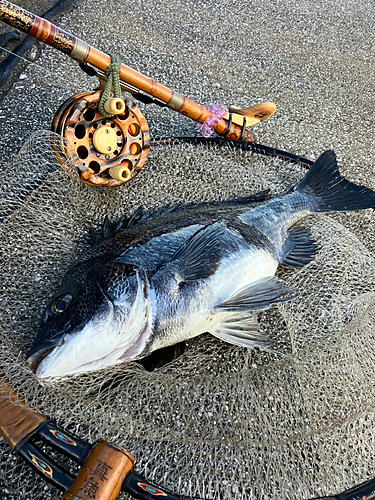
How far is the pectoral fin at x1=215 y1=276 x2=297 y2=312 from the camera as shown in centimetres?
171

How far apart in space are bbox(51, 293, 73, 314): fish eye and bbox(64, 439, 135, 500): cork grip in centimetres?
52

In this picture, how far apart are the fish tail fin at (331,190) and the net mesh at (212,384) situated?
0.89ft

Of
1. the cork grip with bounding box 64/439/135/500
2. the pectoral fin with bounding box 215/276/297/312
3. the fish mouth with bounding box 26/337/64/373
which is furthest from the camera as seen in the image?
the pectoral fin with bounding box 215/276/297/312

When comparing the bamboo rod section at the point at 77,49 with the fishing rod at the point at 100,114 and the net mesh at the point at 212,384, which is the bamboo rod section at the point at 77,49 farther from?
the net mesh at the point at 212,384

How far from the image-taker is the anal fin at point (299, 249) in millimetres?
2059

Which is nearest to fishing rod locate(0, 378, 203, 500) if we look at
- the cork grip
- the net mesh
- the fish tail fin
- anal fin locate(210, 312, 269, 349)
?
the cork grip

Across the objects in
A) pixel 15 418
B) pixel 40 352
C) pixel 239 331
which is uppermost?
pixel 239 331

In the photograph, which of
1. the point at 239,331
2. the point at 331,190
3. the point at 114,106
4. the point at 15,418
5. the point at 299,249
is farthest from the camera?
the point at 331,190

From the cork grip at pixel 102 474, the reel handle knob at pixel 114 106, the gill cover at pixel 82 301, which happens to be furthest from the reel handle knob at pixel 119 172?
the cork grip at pixel 102 474

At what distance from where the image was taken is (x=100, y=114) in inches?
80.7

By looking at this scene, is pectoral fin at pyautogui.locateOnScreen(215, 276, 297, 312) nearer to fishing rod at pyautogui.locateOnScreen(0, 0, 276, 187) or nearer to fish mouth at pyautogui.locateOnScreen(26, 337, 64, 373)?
fish mouth at pyautogui.locateOnScreen(26, 337, 64, 373)

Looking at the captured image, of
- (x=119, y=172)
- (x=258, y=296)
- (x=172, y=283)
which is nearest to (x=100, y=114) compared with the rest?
(x=119, y=172)

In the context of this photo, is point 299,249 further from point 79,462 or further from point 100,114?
point 79,462

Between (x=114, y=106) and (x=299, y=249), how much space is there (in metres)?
1.23
